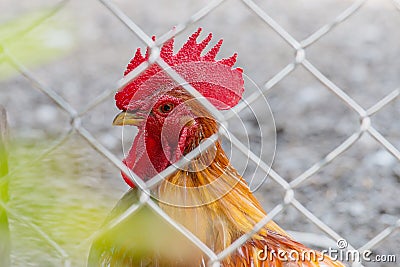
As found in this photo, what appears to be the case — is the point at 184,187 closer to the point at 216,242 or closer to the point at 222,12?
the point at 216,242

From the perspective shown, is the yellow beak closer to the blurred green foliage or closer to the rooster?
the rooster

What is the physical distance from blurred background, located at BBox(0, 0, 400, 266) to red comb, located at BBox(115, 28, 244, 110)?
0.67ft

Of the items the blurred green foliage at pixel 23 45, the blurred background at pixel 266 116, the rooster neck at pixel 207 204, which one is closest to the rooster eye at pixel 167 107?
the rooster neck at pixel 207 204

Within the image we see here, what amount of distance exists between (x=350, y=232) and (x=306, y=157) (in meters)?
0.45

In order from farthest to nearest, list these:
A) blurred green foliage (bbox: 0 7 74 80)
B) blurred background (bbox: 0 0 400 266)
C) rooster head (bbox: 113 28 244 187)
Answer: blurred background (bbox: 0 0 400 266)
rooster head (bbox: 113 28 244 187)
blurred green foliage (bbox: 0 7 74 80)

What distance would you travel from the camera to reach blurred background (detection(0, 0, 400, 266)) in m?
1.95

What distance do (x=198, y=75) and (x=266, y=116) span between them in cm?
158

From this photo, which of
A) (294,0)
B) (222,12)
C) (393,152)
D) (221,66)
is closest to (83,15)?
(222,12)

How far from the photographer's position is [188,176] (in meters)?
1.29

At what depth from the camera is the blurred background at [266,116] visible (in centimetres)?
195

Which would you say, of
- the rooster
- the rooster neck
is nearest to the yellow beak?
the rooster

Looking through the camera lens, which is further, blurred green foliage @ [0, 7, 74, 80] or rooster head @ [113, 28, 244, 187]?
Result: rooster head @ [113, 28, 244, 187]

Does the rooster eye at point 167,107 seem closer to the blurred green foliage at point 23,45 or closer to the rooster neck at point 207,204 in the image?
the rooster neck at point 207,204

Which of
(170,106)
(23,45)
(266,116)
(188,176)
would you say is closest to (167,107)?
(170,106)
